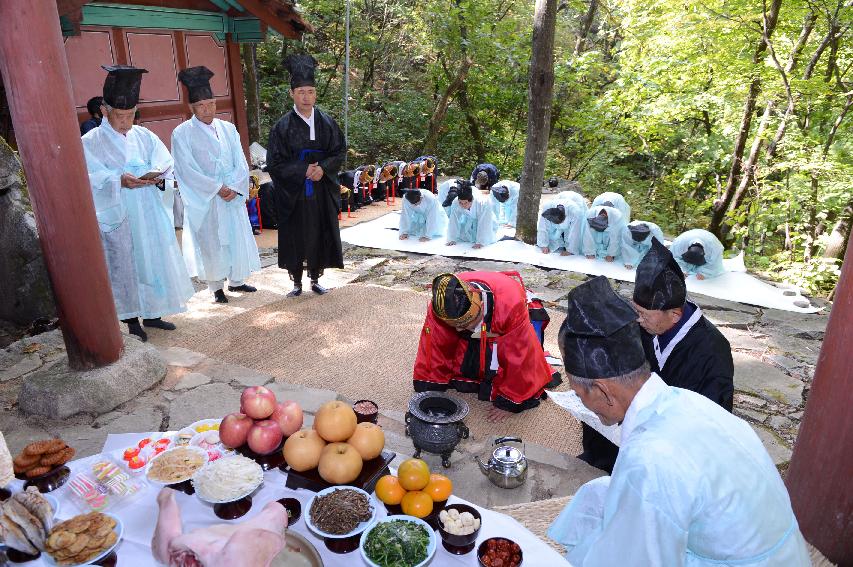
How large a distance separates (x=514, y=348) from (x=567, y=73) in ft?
47.6

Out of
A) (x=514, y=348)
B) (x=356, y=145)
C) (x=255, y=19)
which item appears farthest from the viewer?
(x=356, y=145)

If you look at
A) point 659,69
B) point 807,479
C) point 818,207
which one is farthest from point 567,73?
point 807,479

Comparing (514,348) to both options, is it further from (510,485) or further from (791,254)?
(791,254)

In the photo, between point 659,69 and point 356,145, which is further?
point 356,145

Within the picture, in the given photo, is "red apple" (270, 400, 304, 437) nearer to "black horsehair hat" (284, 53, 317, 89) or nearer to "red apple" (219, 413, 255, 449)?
"red apple" (219, 413, 255, 449)

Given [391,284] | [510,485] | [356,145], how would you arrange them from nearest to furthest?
1. [510,485]
2. [391,284]
3. [356,145]

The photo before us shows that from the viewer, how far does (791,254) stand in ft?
36.7

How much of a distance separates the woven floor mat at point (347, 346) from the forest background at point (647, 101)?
7.46 meters

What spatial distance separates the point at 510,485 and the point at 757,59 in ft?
34.1

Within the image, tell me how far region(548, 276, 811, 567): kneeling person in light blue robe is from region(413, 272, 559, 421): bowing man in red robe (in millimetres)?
1771

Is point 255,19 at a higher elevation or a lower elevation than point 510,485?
higher

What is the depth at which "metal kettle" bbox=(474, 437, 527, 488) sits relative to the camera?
11.2 ft

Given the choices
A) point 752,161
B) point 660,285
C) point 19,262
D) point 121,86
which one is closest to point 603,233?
point 752,161

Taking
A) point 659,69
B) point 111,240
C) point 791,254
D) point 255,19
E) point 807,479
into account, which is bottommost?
point 791,254
